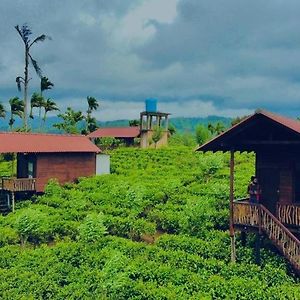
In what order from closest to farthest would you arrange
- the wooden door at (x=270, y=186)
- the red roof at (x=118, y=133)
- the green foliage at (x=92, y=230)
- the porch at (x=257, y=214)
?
the porch at (x=257, y=214) < the wooden door at (x=270, y=186) < the green foliage at (x=92, y=230) < the red roof at (x=118, y=133)

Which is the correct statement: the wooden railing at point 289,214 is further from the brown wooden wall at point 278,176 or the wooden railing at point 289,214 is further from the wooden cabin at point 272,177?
the brown wooden wall at point 278,176

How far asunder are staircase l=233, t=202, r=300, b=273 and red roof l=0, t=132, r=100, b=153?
19.5 m

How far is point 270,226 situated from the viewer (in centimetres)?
1644

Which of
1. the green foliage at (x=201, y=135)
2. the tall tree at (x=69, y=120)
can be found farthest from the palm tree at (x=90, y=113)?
the green foliage at (x=201, y=135)

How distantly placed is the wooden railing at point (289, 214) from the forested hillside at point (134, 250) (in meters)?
1.56

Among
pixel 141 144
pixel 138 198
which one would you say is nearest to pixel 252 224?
pixel 138 198

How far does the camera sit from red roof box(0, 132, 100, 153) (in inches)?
1284

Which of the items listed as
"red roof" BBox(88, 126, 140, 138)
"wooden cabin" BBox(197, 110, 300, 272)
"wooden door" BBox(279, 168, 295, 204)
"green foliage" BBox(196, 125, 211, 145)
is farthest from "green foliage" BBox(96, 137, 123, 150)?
"wooden door" BBox(279, 168, 295, 204)

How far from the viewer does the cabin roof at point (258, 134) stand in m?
16.2

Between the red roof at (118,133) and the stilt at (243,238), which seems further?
the red roof at (118,133)

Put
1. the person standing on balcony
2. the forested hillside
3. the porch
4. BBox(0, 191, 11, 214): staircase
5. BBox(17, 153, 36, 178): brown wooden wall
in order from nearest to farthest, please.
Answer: the forested hillside < the porch < the person standing on balcony < BBox(0, 191, 11, 214): staircase < BBox(17, 153, 36, 178): brown wooden wall

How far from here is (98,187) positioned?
33.1 m

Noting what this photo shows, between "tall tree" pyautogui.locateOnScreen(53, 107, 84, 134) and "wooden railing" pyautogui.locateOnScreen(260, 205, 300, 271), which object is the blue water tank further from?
"wooden railing" pyautogui.locateOnScreen(260, 205, 300, 271)

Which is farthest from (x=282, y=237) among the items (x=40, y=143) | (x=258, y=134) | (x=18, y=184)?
(x=40, y=143)
